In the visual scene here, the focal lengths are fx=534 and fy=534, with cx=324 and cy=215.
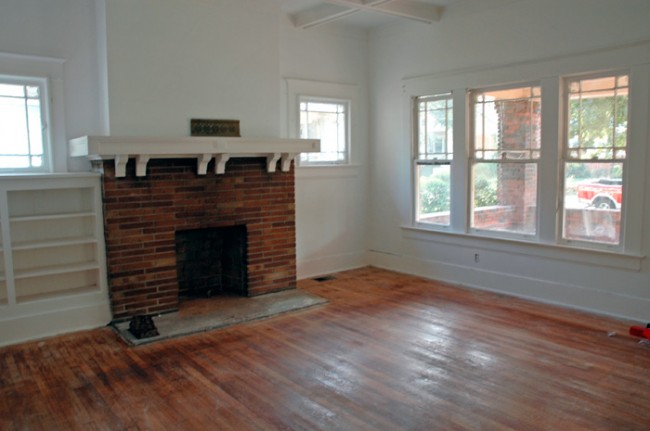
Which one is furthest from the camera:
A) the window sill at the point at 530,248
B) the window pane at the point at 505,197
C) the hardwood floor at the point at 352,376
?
the window pane at the point at 505,197

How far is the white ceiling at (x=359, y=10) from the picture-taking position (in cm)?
523

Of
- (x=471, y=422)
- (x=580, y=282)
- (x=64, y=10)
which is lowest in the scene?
(x=471, y=422)

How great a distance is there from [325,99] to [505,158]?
7.28ft

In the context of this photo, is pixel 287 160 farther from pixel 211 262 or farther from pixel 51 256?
pixel 51 256

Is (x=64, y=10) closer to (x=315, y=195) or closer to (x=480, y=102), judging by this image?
(x=315, y=195)

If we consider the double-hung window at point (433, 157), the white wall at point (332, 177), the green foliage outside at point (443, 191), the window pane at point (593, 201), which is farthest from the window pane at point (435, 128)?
the window pane at point (593, 201)

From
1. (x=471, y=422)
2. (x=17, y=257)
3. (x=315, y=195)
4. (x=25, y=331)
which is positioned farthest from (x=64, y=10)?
(x=471, y=422)

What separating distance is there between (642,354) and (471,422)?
177 cm

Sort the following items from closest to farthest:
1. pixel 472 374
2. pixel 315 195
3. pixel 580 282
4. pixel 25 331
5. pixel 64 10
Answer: pixel 472 374
pixel 25 331
pixel 64 10
pixel 580 282
pixel 315 195

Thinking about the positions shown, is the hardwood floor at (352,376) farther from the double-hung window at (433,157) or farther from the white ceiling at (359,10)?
the white ceiling at (359,10)

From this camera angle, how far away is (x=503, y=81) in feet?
17.7

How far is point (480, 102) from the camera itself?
18.7 feet

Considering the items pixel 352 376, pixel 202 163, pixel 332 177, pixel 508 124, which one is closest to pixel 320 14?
pixel 332 177

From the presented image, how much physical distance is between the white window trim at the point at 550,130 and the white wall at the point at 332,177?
661 mm
